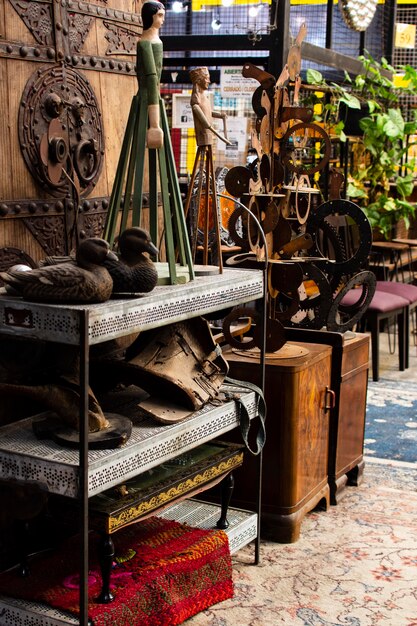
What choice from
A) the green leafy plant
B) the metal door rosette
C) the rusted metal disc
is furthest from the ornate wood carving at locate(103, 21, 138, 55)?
the green leafy plant

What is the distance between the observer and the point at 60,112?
2.81m

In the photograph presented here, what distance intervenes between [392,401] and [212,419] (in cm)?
315

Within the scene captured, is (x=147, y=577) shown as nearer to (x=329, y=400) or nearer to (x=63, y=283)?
(x=63, y=283)

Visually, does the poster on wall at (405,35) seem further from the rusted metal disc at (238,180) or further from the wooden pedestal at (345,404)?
the rusted metal disc at (238,180)

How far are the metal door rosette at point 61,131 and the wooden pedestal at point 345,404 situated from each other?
1436mm

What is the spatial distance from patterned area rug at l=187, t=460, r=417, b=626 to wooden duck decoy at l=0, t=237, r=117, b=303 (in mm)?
1279

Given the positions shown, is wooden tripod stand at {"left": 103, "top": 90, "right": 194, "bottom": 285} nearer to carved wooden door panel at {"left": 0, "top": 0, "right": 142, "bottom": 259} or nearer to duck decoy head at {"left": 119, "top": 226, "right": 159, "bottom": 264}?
duck decoy head at {"left": 119, "top": 226, "right": 159, "bottom": 264}

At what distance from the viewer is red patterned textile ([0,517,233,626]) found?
257 cm

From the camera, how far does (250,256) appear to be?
378 cm

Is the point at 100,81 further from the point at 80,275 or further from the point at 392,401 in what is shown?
the point at 392,401

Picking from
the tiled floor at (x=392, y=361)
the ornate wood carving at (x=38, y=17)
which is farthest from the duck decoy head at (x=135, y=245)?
the tiled floor at (x=392, y=361)

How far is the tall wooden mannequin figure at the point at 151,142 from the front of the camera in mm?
2566

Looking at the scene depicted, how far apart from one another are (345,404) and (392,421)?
138 centimetres

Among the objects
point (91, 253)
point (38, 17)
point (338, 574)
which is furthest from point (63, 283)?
point (338, 574)
